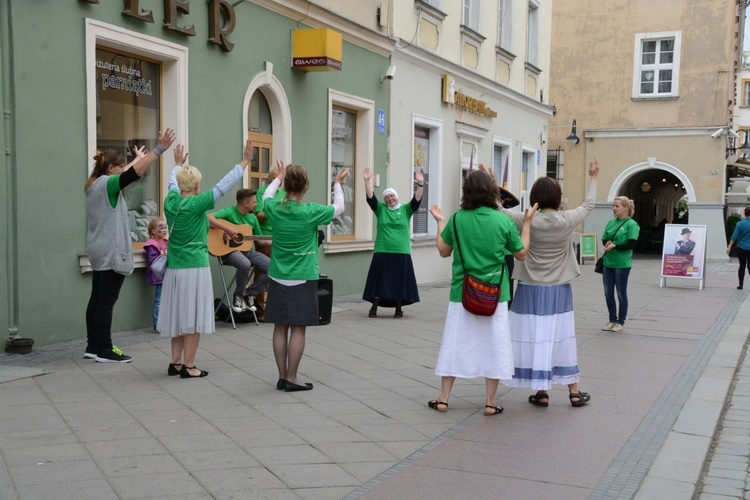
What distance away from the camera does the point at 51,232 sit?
796cm

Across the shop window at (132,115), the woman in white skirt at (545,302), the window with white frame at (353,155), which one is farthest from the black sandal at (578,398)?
the window with white frame at (353,155)

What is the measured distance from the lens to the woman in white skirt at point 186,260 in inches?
261

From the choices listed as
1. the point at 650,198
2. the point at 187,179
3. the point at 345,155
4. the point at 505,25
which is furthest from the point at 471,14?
the point at 650,198

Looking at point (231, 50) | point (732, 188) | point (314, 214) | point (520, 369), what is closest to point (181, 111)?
point (231, 50)

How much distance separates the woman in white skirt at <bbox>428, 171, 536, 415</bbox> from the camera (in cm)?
592

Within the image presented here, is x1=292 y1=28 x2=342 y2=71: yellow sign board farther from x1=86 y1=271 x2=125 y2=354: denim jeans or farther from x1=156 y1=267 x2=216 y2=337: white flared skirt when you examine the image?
x1=156 y1=267 x2=216 y2=337: white flared skirt

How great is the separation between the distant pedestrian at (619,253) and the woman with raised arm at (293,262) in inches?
199

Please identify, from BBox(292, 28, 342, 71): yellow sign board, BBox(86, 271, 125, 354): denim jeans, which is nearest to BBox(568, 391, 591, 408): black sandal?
BBox(86, 271, 125, 354): denim jeans

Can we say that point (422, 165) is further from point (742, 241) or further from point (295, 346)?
point (295, 346)

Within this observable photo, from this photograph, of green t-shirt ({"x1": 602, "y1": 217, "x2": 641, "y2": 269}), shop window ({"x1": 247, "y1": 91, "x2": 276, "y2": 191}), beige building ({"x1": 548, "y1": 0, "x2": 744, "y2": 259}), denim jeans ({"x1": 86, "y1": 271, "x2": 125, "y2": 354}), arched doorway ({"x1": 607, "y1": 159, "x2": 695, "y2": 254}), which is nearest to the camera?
denim jeans ({"x1": 86, "y1": 271, "x2": 125, "y2": 354})

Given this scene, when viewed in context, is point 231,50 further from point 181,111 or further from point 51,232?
point 51,232

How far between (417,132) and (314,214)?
34.3ft

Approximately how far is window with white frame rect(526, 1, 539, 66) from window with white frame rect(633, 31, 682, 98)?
7347 mm

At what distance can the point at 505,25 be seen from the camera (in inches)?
826
